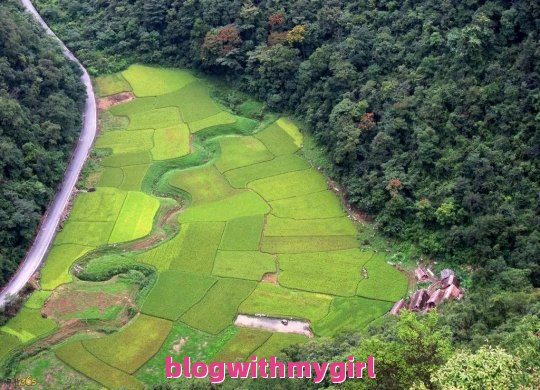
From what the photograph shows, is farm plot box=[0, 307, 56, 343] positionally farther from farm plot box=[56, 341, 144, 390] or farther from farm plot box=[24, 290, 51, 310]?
farm plot box=[56, 341, 144, 390]

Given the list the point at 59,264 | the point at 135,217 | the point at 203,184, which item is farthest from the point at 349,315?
the point at 59,264

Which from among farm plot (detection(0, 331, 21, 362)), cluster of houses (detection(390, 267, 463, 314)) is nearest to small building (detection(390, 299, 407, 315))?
cluster of houses (detection(390, 267, 463, 314))

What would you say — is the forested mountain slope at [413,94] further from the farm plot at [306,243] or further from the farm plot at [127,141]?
the farm plot at [127,141]

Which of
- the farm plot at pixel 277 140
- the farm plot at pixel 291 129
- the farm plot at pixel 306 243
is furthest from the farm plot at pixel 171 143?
the farm plot at pixel 306 243

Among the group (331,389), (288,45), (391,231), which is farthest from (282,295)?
(288,45)

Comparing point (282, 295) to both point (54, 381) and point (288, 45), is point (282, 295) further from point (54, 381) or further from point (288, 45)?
point (288, 45)

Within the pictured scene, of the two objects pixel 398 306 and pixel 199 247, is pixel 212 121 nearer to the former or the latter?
pixel 199 247
